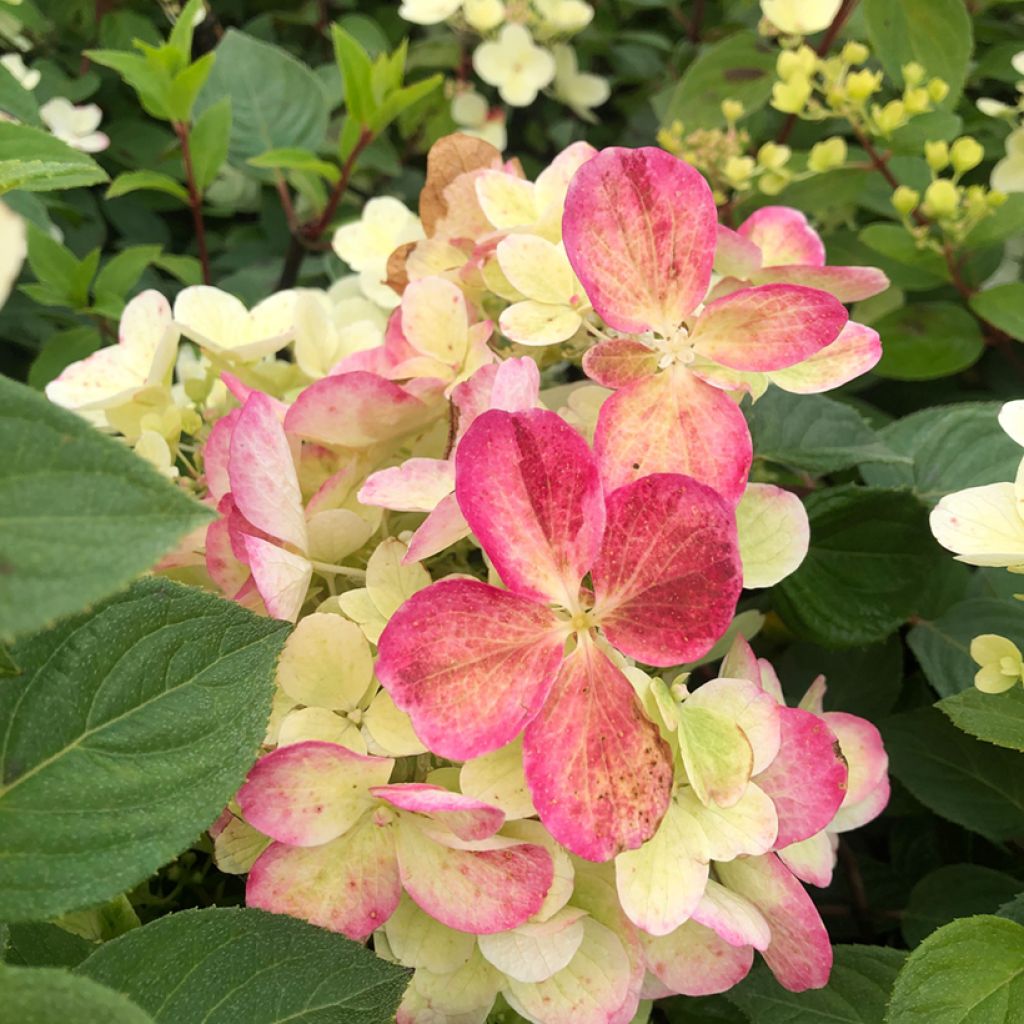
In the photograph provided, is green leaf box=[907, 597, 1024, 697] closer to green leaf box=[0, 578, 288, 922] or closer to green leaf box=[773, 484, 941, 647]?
green leaf box=[773, 484, 941, 647]

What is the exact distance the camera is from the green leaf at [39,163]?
387 mm

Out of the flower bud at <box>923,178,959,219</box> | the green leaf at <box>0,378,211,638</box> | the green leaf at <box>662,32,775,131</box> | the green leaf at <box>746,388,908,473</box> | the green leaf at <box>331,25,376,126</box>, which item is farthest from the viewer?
the green leaf at <box>662,32,775,131</box>

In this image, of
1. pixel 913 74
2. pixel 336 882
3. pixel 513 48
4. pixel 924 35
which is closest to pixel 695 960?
pixel 336 882

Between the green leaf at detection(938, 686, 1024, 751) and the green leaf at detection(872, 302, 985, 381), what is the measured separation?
38 centimetres

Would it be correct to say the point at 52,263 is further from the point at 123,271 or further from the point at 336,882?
the point at 336,882

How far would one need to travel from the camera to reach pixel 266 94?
0.97m

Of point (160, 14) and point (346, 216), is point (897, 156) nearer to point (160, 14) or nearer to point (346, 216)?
point (346, 216)

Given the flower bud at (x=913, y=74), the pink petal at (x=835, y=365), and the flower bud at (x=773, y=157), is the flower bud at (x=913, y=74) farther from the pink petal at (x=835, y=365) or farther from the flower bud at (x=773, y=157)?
the pink petal at (x=835, y=365)

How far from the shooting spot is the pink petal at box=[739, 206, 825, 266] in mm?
541

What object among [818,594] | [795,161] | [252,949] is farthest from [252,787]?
[795,161]

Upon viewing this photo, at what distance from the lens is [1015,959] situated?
43 cm

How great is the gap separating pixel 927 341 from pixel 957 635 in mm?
272

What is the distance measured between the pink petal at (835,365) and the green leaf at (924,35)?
1.62ft

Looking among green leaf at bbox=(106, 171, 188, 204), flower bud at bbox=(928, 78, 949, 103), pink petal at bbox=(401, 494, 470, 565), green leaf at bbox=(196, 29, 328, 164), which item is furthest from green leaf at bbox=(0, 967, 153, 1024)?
green leaf at bbox=(196, 29, 328, 164)
